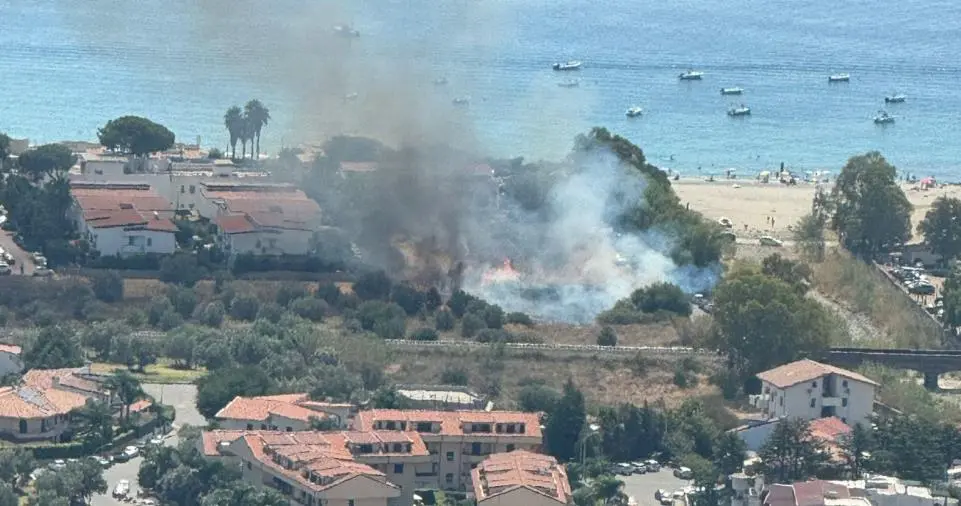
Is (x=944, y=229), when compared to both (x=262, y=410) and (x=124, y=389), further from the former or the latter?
(x=124, y=389)

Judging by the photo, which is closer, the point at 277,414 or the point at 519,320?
the point at 277,414

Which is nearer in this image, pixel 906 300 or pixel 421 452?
pixel 421 452

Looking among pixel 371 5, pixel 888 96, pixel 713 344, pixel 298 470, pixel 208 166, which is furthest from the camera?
pixel 888 96

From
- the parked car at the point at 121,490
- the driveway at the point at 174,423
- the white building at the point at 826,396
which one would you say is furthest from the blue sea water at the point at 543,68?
the parked car at the point at 121,490

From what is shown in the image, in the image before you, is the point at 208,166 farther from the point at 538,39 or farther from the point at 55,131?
the point at 538,39

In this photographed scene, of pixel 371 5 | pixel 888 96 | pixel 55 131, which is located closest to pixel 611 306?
pixel 371 5

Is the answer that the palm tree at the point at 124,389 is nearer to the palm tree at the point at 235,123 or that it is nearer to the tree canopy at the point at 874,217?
the tree canopy at the point at 874,217

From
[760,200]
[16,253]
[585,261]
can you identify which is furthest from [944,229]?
[16,253]

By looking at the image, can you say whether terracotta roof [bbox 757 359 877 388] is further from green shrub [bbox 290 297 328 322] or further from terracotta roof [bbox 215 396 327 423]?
green shrub [bbox 290 297 328 322]
